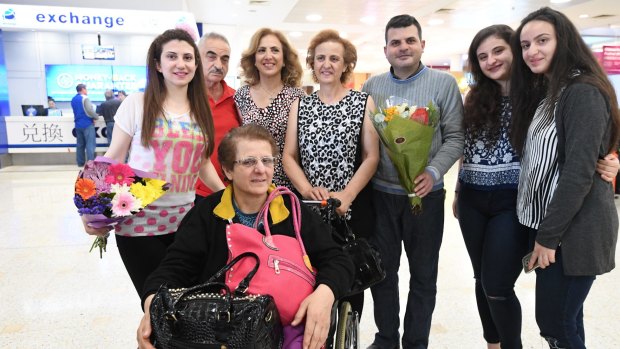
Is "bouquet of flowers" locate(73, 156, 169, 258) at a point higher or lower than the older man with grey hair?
lower

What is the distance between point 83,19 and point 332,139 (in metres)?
7.66

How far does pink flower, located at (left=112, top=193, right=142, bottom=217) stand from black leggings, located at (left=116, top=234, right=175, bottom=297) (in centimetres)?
23

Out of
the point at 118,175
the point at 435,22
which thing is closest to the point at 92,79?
the point at 435,22

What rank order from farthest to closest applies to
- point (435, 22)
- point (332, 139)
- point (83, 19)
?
point (435, 22) < point (83, 19) < point (332, 139)

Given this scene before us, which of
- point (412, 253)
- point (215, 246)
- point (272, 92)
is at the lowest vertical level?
point (412, 253)

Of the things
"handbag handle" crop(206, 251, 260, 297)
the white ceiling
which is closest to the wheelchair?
"handbag handle" crop(206, 251, 260, 297)

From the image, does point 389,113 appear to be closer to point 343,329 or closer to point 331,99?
point 331,99

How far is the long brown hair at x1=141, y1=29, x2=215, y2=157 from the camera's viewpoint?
1776 millimetres

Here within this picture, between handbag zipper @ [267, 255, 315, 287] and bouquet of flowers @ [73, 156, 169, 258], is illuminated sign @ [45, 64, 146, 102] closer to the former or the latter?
bouquet of flowers @ [73, 156, 169, 258]

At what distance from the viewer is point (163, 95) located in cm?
186

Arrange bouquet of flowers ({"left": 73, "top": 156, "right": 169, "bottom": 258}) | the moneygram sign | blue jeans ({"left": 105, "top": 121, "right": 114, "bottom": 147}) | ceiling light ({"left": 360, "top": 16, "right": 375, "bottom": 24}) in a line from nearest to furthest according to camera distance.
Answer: bouquet of flowers ({"left": 73, "top": 156, "right": 169, "bottom": 258}) < the moneygram sign < blue jeans ({"left": 105, "top": 121, "right": 114, "bottom": 147}) < ceiling light ({"left": 360, "top": 16, "right": 375, "bottom": 24})

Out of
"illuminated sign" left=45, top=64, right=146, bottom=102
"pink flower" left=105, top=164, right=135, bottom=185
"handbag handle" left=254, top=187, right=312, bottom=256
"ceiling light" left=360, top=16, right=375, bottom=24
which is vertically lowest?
"handbag handle" left=254, top=187, right=312, bottom=256

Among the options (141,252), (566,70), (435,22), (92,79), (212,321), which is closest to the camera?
(212,321)

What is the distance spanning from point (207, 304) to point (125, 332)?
1.70 m
